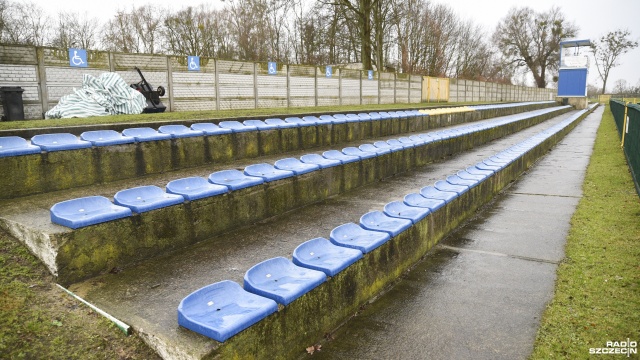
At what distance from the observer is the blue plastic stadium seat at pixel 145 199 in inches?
123

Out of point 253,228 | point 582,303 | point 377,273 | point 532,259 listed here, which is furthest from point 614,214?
point 253,228

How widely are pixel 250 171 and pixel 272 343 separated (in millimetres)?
2754

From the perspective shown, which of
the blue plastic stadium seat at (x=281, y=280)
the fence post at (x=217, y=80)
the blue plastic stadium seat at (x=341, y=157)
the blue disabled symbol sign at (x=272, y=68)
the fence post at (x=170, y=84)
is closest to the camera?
the blue plastic stadium seat at (x=281, y=280)

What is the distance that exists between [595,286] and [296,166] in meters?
3.33

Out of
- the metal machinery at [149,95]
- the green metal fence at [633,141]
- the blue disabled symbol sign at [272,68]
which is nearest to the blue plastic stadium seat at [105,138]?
the metal machinery at [149,95]

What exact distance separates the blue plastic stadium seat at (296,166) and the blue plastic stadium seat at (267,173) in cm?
16

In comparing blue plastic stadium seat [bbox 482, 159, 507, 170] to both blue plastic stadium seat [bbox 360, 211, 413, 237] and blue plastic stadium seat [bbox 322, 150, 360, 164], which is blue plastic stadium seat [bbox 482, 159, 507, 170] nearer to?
blue plastic stadium seat [bbox 322, 150, 360, 164]

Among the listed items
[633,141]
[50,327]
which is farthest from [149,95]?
[633,141]

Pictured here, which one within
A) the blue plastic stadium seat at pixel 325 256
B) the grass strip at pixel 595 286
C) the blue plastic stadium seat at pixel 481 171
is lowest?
the grass strip at pixel 595 286

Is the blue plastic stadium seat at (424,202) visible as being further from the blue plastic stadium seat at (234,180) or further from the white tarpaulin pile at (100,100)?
the white tarpaulin pile at (100,100)

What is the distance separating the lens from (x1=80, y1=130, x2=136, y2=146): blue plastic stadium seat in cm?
436

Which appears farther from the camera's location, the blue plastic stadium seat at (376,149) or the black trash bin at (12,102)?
the black trash bin at (12,102)

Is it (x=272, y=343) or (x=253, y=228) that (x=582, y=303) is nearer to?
(x=272, y=343)

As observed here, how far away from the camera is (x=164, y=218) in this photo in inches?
129
